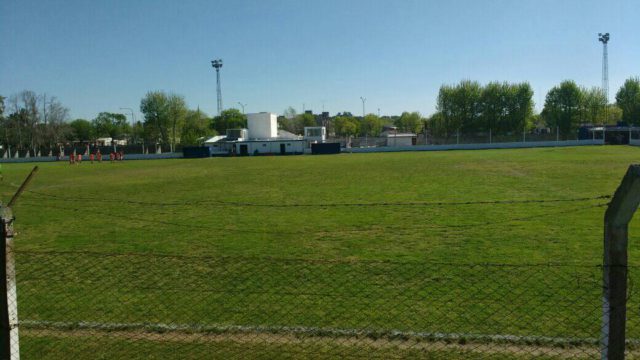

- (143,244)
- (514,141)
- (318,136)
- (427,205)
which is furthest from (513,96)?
(143,244)

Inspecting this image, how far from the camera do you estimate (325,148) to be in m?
81.9

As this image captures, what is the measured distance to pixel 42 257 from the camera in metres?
10.9

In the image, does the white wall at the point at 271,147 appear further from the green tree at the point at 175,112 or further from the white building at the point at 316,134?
the green tree at the point at 175,112

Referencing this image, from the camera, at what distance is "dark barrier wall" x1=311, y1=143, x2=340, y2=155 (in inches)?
3216

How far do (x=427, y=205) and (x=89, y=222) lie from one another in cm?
1111

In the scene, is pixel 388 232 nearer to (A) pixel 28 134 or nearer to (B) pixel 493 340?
(B) pixel 493 340

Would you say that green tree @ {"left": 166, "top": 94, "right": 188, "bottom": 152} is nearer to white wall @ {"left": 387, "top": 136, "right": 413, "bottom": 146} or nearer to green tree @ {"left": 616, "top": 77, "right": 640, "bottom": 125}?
white wall @ {"left": 387, "top": 136, "right": 413, "bottom": 146}

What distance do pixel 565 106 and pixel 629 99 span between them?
1766 centimetres

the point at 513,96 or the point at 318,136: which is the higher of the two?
the point at 513,96

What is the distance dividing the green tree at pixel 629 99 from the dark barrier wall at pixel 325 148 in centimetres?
6408

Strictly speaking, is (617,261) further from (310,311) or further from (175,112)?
(175,112)

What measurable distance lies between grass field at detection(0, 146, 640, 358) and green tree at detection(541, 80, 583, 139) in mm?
93794

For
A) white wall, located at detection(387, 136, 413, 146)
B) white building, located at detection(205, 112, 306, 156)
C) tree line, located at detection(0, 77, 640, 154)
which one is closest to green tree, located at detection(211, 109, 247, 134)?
tree line, located at detection(0, 77, 640, 154)

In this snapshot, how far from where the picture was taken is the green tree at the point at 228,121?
135750mm
